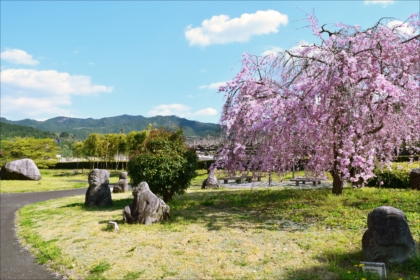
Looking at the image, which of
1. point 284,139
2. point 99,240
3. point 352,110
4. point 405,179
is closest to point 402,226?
point 352,110

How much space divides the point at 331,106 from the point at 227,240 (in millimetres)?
5610

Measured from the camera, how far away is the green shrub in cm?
1500

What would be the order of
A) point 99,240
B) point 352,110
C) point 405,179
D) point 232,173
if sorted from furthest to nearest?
point 405,179, point 232,173, point 352,110, point 99,240

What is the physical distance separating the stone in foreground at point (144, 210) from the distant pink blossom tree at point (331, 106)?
340 cm

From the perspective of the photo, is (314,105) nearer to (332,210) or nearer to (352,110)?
(352,110)

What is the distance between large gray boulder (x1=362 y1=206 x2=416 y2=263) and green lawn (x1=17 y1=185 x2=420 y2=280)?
0.22m

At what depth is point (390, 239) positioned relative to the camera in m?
6.73

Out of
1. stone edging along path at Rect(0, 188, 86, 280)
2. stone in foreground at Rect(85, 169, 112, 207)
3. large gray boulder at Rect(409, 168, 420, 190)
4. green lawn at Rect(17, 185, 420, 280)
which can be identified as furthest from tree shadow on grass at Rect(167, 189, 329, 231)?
large gray boulder at Rect(409, 168, 420, 190)

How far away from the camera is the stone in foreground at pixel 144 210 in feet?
38.5

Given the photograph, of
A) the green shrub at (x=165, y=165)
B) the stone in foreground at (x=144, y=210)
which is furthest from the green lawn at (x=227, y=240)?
the green shrub at (x=165, y=165)

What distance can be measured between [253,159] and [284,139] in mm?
1585

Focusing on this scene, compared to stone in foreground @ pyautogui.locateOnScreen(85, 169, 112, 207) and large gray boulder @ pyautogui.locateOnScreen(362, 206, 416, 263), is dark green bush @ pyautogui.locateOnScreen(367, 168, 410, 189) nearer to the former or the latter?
large gray boulder @ pyautogui.locateOnScreen(362, 206, 416, 263)

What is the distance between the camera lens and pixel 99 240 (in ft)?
32.6

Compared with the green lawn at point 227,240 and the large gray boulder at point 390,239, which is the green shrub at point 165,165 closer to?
the green lawn at point 227,240
